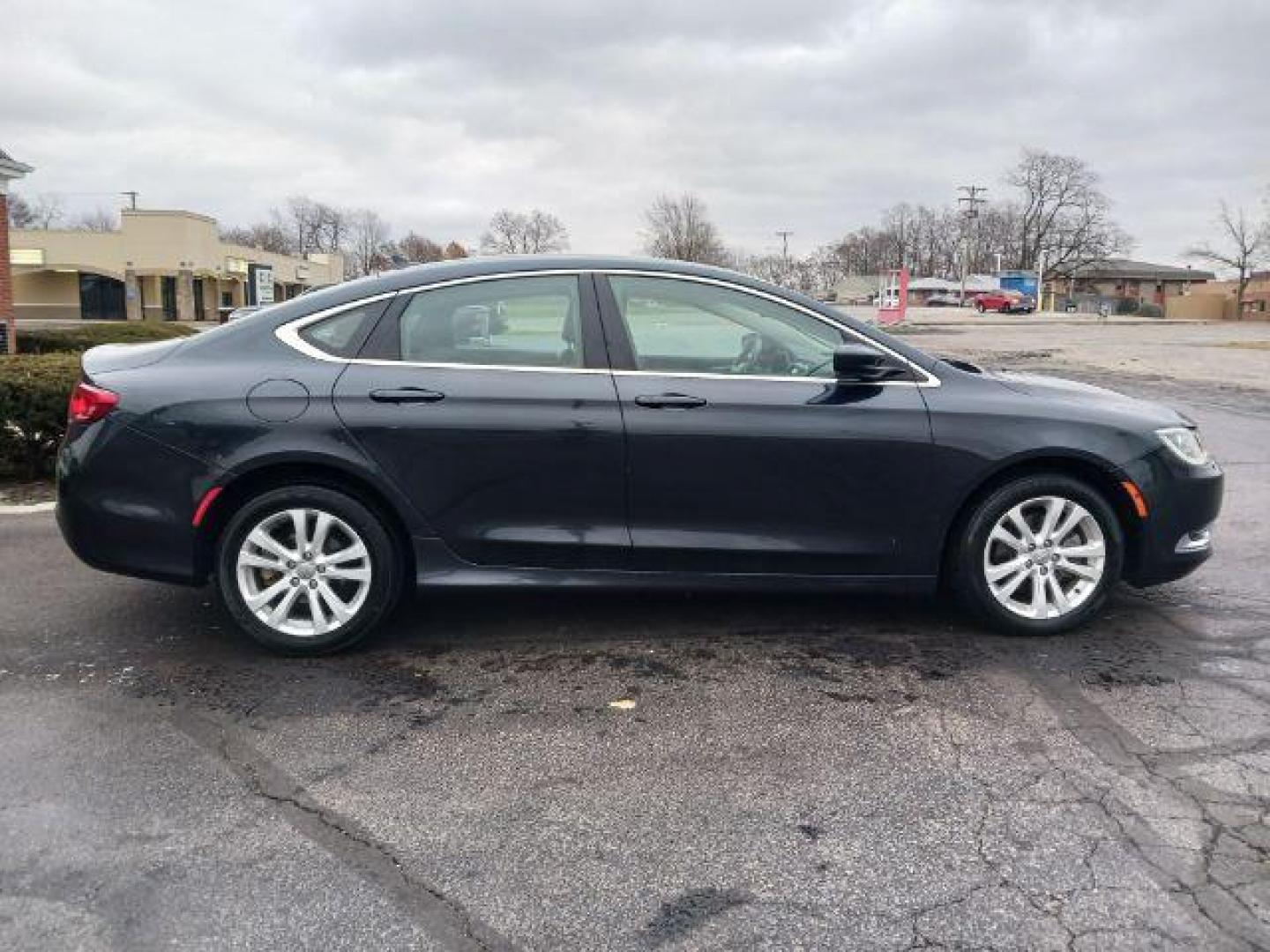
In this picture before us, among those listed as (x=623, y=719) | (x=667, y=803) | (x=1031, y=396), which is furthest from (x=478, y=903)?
(x=1031, y=396)

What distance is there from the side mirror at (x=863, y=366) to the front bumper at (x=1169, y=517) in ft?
3.74

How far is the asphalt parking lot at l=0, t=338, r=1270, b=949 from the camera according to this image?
2490 mm

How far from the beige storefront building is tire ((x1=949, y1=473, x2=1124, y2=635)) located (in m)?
52.1

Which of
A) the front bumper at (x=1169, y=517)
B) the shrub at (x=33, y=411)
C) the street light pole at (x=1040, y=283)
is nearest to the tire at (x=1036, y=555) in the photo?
the front bumper at (x=1169, y=517)

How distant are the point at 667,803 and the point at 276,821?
45.4 inches

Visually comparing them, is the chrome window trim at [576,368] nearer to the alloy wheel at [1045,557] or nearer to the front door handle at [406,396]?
the front door handle at [406,396]

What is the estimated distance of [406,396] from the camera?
13.4ft

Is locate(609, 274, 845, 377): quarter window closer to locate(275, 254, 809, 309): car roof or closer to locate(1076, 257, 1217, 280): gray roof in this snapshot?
locate(275, 254, 809, 309): car roof

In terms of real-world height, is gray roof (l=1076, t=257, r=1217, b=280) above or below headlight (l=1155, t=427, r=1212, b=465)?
above

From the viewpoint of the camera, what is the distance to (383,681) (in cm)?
394

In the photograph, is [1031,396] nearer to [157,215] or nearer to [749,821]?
[749,821]

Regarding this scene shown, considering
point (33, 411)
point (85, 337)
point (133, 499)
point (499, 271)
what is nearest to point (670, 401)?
point (499, 271)

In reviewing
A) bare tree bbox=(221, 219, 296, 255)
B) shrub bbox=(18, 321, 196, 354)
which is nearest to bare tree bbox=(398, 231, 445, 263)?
bare tree bbox=(221, 219, 296, 255)

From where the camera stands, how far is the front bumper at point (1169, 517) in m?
4.36
